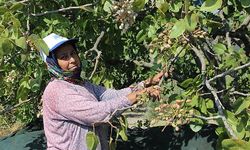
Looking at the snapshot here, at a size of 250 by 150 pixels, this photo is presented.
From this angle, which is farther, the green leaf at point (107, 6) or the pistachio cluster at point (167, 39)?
the green leaf at point (107, 6)

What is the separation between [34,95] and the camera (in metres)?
3.47

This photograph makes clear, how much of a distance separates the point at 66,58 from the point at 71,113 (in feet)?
0.85

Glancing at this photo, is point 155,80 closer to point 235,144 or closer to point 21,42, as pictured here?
point 21,42

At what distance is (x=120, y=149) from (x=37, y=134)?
2.19ft

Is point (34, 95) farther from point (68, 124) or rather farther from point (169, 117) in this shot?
point (169, 117)

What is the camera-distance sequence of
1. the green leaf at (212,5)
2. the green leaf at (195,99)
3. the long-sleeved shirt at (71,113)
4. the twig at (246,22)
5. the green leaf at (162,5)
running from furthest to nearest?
the twig at (246,22) → the long-sleeved shirt at (71,113) → the green leaf at (195,99) → the green leaf at (162,5) → the green leaf at (212,5)

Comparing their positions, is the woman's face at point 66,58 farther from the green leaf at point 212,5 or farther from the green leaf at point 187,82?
the green leaf at point 212,5

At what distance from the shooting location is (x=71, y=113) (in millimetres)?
2510

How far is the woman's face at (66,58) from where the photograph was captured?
8.50ft

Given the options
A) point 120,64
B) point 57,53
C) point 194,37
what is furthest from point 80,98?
point 120,64

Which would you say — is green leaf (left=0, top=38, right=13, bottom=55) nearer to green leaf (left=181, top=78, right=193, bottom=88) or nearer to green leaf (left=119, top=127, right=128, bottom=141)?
green leaf (left=119, top=127, right=128, bottom=141)

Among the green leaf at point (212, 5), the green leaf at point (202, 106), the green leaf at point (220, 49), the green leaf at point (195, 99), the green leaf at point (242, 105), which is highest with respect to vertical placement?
the green leaf at point (212, 5)

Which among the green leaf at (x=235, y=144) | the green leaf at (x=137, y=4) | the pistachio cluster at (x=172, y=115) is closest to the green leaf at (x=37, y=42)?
the green leaf at (x=137, y=4)

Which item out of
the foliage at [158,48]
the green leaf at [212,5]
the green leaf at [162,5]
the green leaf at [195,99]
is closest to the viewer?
the green leaf at [212,5]
